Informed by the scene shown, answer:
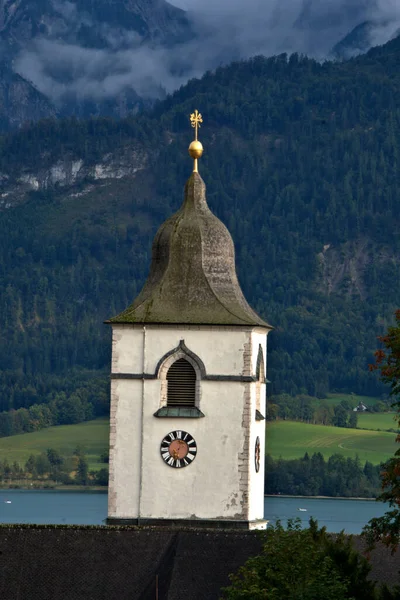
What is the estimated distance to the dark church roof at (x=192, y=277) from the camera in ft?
166

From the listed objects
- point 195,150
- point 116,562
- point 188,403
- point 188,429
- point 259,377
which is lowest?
point 116,562

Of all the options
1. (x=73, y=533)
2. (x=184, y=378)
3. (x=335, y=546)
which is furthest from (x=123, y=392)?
(x=335, y=546)

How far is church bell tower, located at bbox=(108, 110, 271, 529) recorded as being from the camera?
49.2 meters

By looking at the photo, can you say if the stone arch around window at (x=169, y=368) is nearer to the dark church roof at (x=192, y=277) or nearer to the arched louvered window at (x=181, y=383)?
the arched louvered window at (x=181, y=383)

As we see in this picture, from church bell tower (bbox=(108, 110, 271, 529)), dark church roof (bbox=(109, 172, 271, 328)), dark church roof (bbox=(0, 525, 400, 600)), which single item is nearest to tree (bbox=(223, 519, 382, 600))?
dark church roof (bbox=(0, 525, 400, 600))

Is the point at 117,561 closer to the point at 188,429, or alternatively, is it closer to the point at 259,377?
the point at 188,429

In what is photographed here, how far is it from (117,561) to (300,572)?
239 inches

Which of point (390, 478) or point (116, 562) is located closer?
point (390, 478)

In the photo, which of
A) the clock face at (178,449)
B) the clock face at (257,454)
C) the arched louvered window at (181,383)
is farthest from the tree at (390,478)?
the arched louvered window at (181,383)

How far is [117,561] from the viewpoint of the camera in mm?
45469

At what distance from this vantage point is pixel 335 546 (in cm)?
4450

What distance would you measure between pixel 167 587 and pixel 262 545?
2.64 meters

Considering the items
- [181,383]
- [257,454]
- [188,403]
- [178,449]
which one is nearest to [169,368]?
[181,383]

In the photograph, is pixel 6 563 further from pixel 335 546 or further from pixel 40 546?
pixel 335 546
